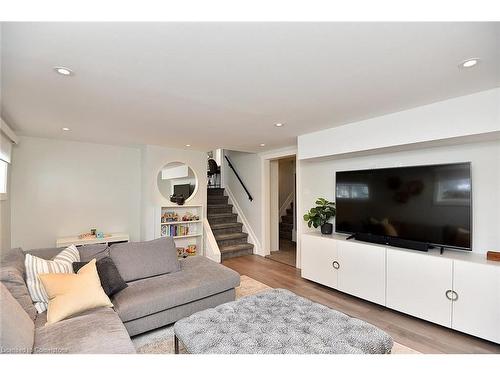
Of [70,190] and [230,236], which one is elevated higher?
[70,190]

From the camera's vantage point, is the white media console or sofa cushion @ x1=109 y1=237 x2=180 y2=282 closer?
the white media console

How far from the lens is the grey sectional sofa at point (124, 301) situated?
1.31 metres

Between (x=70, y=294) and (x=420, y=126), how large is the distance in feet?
11.0

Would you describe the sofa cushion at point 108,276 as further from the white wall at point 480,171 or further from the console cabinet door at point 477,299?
the white wall at point 480,171

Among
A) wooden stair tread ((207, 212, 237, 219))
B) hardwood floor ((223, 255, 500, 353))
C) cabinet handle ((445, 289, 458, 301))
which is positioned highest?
wooden stair tread ((207, 212, 237, 219))

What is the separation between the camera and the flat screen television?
2.25 metres

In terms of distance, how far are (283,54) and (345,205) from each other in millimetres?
2396

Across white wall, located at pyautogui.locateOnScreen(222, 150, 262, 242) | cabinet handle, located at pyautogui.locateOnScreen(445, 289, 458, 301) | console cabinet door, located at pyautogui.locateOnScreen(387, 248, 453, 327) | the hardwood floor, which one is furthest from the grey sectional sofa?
white wall, located at pyautogui.locateOnScreen(222, 150, 262, 242)

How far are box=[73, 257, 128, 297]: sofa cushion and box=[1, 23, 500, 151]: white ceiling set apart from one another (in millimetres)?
1489

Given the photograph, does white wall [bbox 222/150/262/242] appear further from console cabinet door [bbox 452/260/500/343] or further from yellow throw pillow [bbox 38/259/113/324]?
yellow throw pillow [bbox 38/259/113/324]

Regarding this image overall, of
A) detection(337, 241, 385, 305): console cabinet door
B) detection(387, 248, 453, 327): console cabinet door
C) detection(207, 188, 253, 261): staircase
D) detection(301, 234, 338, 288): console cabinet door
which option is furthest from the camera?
detection(207, 188, 253, 261): staircase

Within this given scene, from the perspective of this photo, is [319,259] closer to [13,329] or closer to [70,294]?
[70,294]

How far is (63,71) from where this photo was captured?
5.13 ft

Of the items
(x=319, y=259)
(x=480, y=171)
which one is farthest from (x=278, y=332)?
(x=480, y=171)
